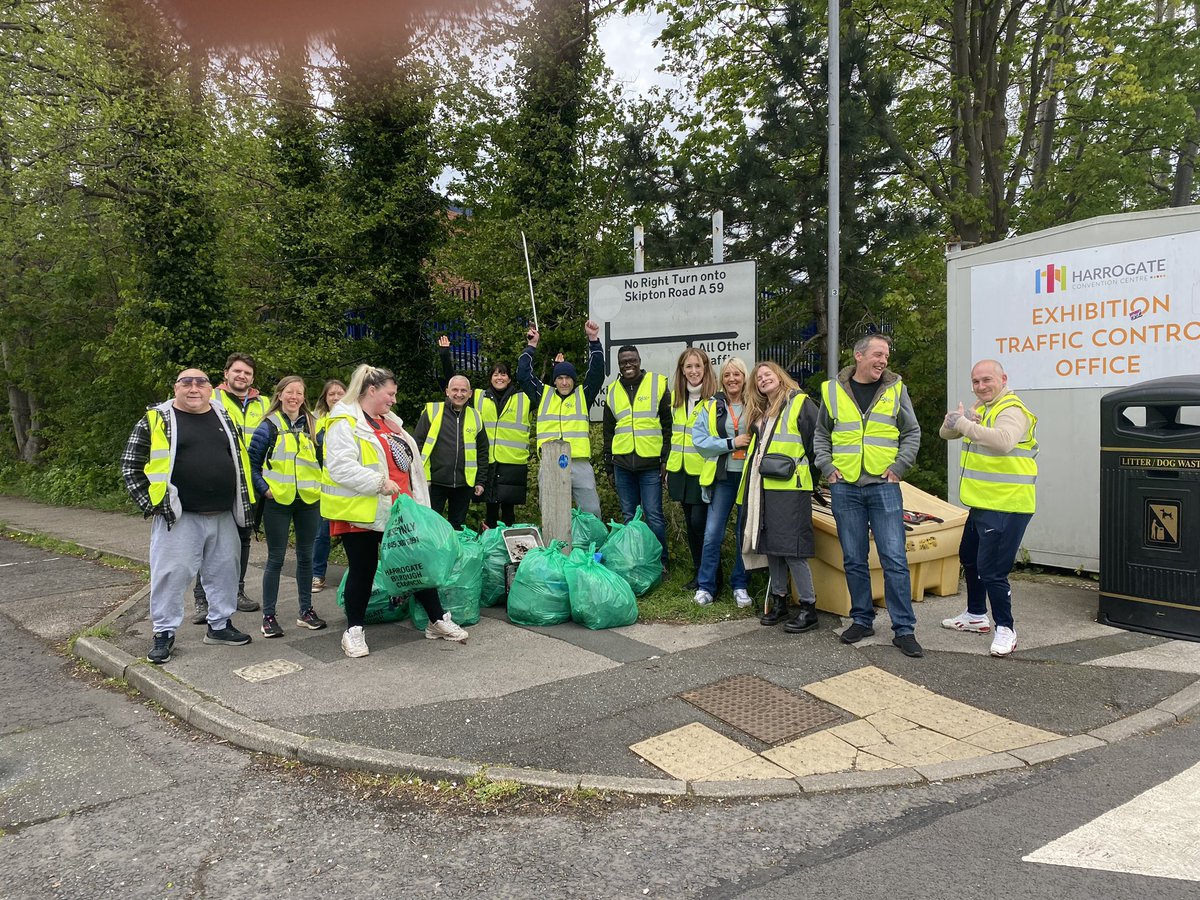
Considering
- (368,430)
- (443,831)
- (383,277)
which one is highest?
(383,277)

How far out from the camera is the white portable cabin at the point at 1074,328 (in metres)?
6.18

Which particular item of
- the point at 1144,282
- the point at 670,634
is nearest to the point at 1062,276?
the point at 1144,282

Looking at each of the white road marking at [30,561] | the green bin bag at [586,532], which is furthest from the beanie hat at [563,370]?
the white road marking at [30,561]

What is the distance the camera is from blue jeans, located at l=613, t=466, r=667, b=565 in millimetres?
6836

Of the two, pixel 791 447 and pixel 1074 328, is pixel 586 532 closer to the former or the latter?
pixel 791 447

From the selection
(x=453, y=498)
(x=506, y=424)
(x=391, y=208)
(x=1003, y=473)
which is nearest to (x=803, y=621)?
(x=1003, y=473)

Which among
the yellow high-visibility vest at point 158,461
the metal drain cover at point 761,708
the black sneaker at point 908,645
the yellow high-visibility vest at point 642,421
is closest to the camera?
the metal drain cover at point 761,708

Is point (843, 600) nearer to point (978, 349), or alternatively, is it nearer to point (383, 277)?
point (978, 349)

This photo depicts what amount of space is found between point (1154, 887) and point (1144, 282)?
5086 millimetres

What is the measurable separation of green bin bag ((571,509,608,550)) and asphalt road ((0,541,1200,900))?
330 centimetres

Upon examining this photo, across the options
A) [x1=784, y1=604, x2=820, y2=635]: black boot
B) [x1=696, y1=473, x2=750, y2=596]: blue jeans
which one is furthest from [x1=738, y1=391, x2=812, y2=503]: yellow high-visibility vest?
[x1=784, y1=604, x2=820, y2=635]: black boot

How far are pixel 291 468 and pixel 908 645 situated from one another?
4290 mm

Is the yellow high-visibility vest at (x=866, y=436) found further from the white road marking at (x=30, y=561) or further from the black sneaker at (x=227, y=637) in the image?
the white road marking at (x=30, y=561)

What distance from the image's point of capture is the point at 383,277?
1303 centimetres
